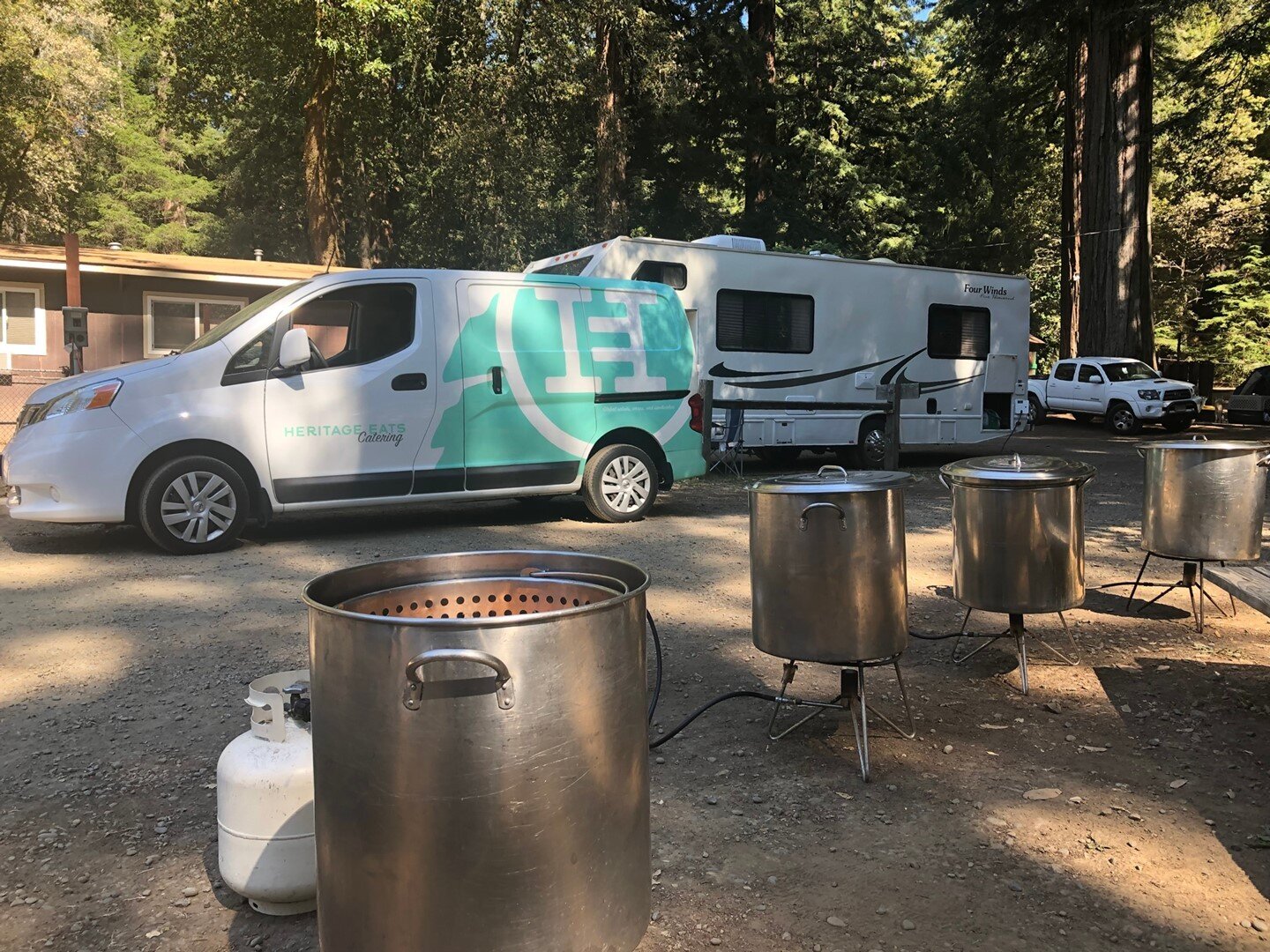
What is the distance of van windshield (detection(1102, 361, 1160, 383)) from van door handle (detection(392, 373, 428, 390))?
65.3 feet

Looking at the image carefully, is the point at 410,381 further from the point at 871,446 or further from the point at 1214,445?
the point at 871,446

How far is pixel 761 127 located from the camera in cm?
2816

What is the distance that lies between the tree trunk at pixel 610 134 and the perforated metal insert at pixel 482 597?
22.6m


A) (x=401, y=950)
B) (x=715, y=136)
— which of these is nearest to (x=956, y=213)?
(x=715, y=136)

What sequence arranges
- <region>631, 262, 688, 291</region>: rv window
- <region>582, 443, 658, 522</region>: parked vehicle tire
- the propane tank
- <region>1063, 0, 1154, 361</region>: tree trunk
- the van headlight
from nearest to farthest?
the propane tank → the van headlight → <region>582, 443, 658, 522</region>: parked vehicle tire → <region>631, 262, 688, 291</region>: rv window → <region>1063, 0, 1154, 361</region>: tree trunk

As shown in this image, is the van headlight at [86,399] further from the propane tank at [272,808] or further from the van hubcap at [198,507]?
the propane tank at [272,808]

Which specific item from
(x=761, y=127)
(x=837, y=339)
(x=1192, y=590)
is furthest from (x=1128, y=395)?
(x=1192, y=590)

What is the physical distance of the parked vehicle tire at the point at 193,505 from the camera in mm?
7578

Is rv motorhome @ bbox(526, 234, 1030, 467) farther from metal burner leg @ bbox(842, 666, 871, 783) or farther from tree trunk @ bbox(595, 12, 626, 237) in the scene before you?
tree trunk @ bbox(595, 12, 626, 237)

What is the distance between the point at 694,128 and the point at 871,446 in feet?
51.5

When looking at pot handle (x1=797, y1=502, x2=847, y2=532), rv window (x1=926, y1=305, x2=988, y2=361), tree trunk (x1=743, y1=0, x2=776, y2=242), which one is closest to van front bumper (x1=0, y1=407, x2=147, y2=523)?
pot handle (x1=797, y1=502, x2=847, y2=532)

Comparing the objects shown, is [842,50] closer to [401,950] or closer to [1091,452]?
[1091,452]

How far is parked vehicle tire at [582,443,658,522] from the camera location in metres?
9.49

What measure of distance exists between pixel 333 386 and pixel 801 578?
5.43 meters
